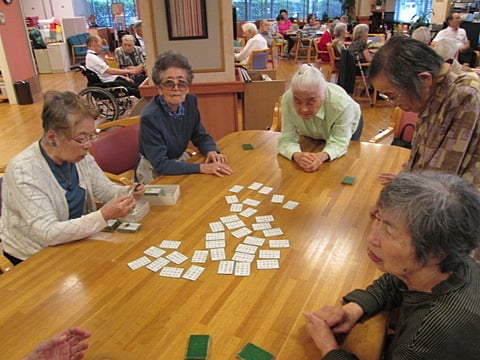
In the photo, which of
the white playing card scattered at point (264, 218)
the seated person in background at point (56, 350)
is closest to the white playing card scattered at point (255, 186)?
the white playing card scattered at point (264, 218)

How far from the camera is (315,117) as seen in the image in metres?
2.38

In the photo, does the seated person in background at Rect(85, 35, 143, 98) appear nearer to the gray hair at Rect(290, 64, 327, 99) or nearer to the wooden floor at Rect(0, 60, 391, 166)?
the wooden floor at Rect(0, 60, 391, 166)

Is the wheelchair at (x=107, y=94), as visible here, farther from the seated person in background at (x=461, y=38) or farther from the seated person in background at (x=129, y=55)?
the seated person in background at (x=461, y=38)

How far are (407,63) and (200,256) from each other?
103cm

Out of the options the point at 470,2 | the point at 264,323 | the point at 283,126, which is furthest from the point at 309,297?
the point at 470,2

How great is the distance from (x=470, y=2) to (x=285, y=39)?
5633 millimetres

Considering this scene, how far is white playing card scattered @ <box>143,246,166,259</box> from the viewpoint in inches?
57.8

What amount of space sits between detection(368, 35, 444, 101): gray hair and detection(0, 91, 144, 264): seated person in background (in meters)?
1.14

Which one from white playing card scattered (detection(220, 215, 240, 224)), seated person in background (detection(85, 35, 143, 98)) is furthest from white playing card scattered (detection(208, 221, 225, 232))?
seated person in background (detection(85, 35, 143, 98))

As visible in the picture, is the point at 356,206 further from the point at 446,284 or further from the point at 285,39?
the point at 285,39

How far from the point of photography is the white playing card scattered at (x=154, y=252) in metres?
1.47

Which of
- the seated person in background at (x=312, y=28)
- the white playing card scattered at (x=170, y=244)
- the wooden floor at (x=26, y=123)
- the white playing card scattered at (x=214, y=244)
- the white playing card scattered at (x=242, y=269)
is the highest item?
the seated person in background at (x=312, y=28)

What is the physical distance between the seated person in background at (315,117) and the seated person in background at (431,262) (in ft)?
3.79

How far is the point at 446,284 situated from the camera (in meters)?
0.98
